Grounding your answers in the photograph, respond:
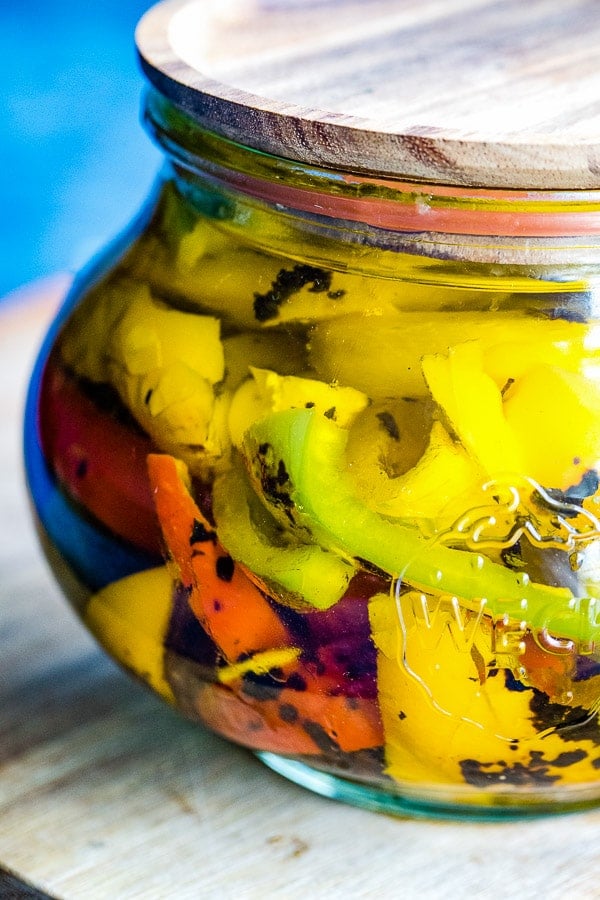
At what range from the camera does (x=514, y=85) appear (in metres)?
0.54

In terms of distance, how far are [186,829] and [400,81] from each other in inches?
15.4

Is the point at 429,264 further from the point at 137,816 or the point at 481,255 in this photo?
the point at 137,816

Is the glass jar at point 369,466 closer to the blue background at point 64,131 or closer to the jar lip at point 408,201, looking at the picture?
the jar lip at point 408,201

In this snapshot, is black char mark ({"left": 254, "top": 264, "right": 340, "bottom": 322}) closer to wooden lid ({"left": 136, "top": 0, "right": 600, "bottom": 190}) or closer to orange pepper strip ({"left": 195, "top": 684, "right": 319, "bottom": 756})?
wooden lid ({"left": 136, "top": 0, "right": 600, "bottom": 190})

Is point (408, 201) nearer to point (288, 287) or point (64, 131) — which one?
point (288, 287)

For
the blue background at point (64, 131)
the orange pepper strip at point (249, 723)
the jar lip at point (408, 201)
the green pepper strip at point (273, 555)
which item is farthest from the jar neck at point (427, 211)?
the blue background at point (64, 131)

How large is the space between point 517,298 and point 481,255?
2 cm

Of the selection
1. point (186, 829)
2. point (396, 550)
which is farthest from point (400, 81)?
point (186, 829)

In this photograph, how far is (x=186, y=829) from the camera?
1.86 feet

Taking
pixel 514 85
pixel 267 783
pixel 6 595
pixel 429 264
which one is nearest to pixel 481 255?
pixel 429 264

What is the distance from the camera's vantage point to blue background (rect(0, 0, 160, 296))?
1597 millimetres

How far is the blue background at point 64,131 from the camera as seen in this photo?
1.60 m

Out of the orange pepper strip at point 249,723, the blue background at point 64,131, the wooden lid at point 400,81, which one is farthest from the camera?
the blue background at point 64,131

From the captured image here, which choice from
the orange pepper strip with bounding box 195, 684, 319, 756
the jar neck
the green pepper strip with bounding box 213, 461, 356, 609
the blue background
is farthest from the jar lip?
the blue background
